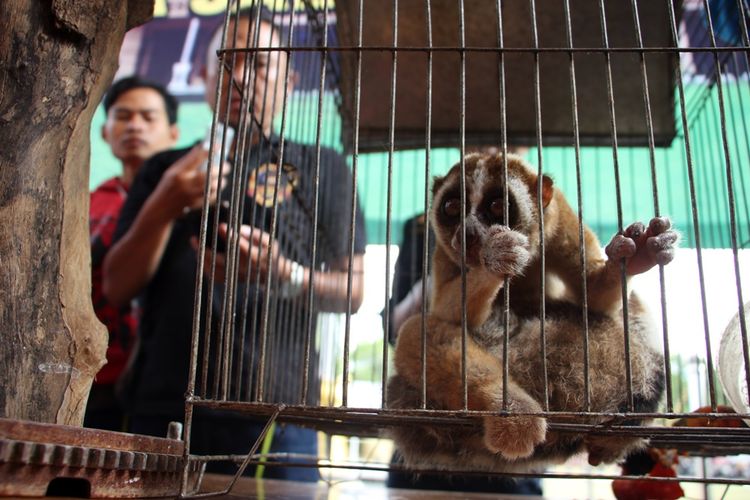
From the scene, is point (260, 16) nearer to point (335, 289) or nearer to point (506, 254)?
point (506, 254)

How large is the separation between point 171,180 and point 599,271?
1.76 metres

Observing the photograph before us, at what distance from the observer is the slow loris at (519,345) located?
1.69 metres

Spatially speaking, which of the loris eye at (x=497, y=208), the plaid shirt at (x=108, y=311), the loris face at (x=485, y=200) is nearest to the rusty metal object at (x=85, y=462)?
the loris face at (x=485, y=200)

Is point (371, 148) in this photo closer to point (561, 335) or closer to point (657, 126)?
point (657, 126)

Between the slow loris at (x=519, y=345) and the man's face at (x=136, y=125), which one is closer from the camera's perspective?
the slow loris at (x=519, y=345)

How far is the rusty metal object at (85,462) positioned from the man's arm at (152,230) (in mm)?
1420

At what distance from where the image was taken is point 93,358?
59.3 inches

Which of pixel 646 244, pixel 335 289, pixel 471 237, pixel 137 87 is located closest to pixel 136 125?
pixel 137 87

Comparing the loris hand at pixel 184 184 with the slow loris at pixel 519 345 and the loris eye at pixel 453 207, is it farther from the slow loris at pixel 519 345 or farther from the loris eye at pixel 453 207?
the slow loris at pixel 519 345

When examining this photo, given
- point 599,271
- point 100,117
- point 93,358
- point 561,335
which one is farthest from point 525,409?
point 100,117

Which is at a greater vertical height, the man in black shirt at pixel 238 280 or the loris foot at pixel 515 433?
the man in black shirt at pixel 238 280

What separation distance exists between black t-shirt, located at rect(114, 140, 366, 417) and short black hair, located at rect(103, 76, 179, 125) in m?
1.48

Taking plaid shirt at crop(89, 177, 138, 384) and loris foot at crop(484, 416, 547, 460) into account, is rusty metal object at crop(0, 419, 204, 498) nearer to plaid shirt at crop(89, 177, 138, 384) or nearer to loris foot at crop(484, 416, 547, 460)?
loris foot at crop(484, 416, 547, 460)

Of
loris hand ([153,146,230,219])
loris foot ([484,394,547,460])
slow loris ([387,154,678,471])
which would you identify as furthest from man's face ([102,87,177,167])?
loris foot ([484,394,547,460])
